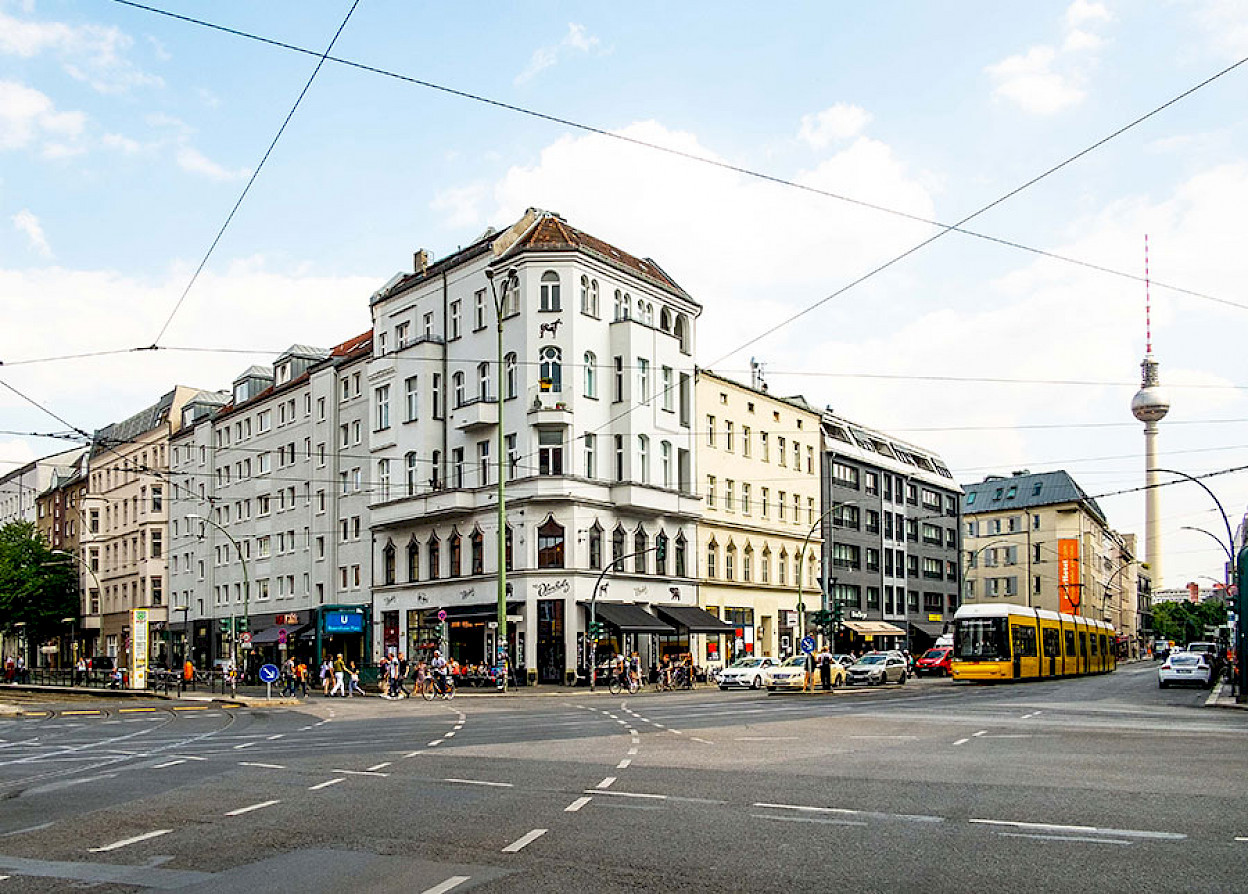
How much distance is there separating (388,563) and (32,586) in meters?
42.2

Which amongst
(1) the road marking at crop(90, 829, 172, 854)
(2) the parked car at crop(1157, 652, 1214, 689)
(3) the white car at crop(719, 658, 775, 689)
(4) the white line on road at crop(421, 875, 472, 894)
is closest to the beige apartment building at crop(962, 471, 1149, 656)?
(2) the parked car at crop(1157, 652, 1214, 689)

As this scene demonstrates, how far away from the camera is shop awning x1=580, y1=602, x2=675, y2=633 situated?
52375 mm

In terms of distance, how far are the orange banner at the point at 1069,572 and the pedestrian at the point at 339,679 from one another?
8528 centimetres

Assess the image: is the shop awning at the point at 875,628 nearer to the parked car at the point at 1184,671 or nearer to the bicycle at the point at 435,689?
the parked car at the point at 1184,671

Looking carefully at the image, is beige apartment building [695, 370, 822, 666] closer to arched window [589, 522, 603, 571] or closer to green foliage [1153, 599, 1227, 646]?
arched window [589, 522, 603, 571]

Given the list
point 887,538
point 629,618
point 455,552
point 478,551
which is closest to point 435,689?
point 629,618

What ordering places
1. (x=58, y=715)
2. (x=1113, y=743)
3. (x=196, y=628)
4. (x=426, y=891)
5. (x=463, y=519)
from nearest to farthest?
1. (x=426, y=891)
2. (x=1113, y=743)
3. (x=58, y=715)
4. (x=463, y=519)
5. (x=196, y=628)

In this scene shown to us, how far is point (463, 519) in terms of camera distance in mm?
56469

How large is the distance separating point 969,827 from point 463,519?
154 ft

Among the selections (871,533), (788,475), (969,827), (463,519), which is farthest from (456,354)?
(969,827)

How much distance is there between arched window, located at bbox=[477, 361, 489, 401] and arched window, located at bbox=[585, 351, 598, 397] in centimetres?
472

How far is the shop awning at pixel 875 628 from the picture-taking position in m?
79.0

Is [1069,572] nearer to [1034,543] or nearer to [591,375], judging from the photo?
[1034,543]

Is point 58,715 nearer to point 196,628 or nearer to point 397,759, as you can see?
point 397,759
